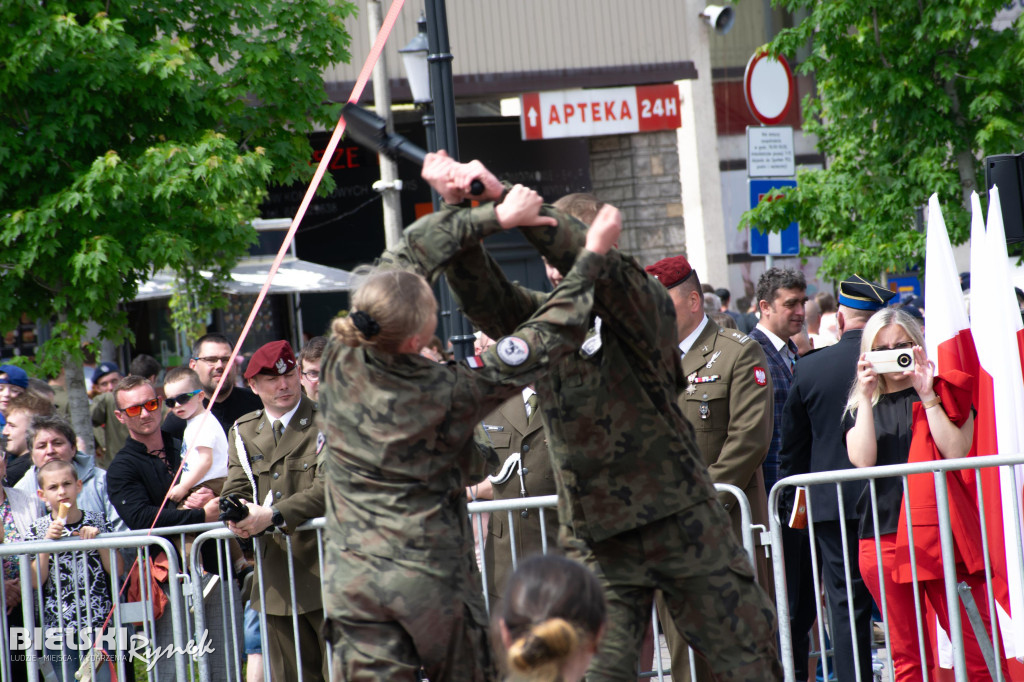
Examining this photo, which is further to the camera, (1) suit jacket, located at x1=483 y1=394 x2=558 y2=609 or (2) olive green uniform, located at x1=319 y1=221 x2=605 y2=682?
(1) suit jacket, located at x1=483 y1=394 x2=558 y2=609

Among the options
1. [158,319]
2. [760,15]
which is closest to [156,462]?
[158,319]

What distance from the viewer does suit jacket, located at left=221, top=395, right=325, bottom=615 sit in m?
4.93

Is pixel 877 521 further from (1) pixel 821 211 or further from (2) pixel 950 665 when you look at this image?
(1) pixel 821 211

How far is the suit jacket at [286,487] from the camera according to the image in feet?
16.2

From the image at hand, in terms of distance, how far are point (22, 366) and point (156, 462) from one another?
4039mm

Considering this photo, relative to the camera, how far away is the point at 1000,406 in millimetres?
4719

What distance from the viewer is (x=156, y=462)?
6.28 meters

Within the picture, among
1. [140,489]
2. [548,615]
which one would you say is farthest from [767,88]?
[548,615]

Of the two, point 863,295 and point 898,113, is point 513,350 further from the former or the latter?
point 898,113

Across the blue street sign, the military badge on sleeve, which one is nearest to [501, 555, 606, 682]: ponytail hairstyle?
the military badge on sleeve

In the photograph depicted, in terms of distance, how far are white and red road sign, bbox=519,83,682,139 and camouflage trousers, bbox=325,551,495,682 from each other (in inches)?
518

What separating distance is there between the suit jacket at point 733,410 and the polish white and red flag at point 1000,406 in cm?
92

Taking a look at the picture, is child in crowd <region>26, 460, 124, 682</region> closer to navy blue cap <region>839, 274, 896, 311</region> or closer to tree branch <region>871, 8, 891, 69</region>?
navy blue cap <region>839, 274, 896, 311</region>

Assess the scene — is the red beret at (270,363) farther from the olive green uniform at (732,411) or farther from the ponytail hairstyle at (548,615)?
the ponytail hairstyle at (548,615)
